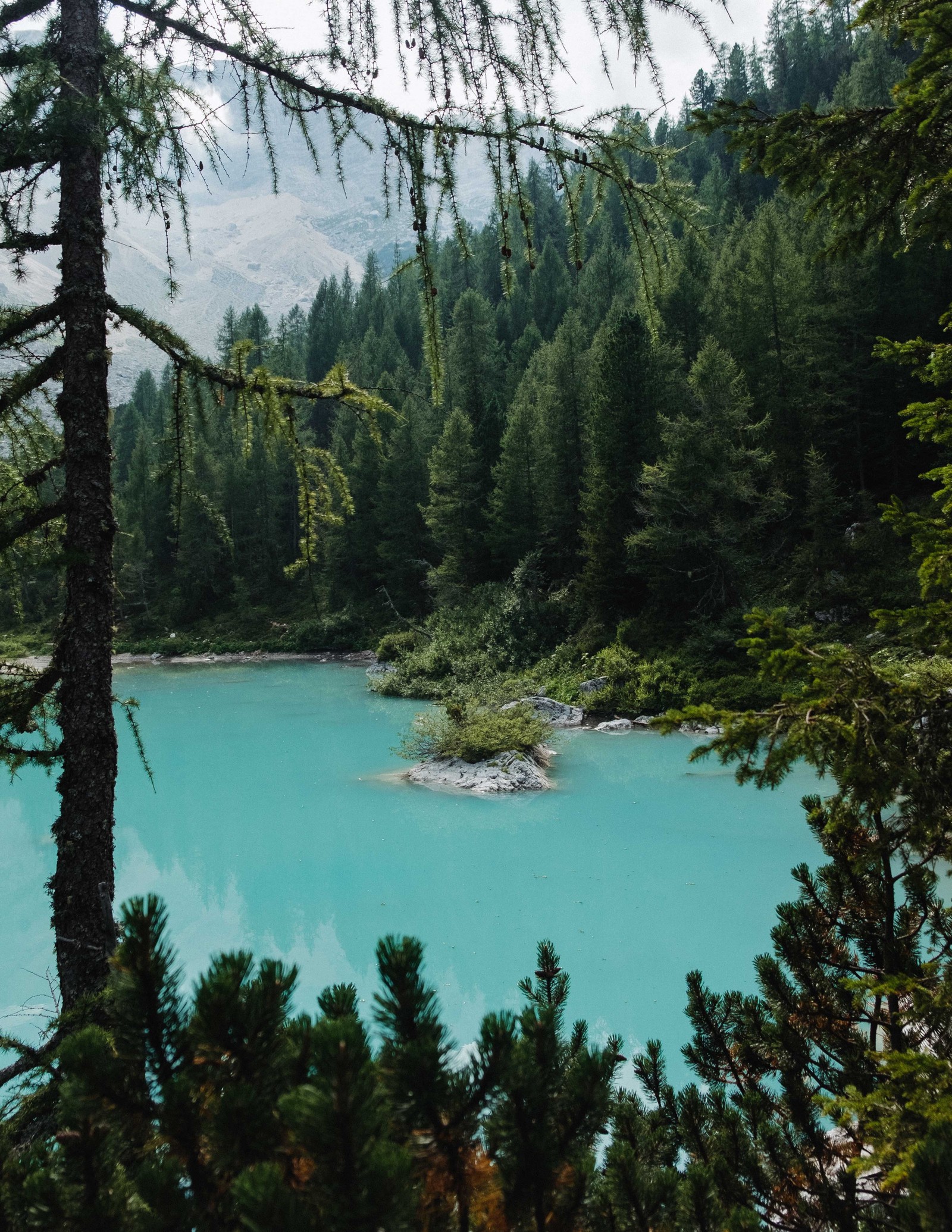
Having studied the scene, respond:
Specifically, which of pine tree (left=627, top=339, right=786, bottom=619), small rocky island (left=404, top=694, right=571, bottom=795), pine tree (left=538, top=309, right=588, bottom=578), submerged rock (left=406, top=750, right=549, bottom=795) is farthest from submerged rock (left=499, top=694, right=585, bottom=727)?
pine tree (left=538, top=309, right=588, bottom=578)

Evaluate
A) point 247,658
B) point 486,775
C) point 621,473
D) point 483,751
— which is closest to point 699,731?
point 483,751

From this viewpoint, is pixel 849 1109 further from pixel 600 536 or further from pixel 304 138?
pixel 600 536

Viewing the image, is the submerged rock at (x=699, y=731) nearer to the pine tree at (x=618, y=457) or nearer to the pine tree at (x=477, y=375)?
the pine tree at (x=618, y=457)

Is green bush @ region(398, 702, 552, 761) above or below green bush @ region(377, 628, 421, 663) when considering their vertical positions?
below

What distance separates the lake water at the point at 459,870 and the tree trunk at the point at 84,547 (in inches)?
83.2

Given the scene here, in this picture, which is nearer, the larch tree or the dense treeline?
the larch tree

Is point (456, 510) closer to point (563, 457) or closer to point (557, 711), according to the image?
point (563, 457)

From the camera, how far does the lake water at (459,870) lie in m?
7.00

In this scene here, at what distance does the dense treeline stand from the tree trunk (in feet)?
1.50

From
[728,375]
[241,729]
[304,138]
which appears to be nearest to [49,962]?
[304,138]

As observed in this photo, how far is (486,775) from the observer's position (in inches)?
516

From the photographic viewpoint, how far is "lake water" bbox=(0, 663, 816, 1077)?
23.0 feet

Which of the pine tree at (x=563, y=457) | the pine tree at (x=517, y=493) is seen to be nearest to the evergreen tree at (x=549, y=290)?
the pine tree at (x=517, y=493)

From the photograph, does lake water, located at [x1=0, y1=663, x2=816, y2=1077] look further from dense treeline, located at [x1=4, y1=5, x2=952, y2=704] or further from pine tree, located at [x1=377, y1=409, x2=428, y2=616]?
pine tree, located at [x1=377, y1=409, x2=428, y2=616]
